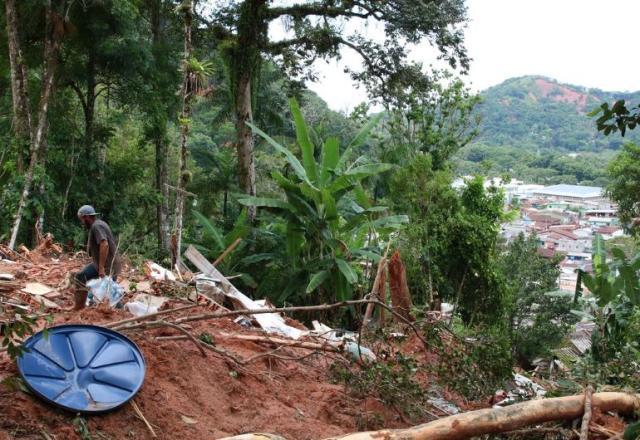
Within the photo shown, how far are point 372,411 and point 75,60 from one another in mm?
10385

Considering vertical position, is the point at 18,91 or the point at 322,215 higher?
the point at 18,91

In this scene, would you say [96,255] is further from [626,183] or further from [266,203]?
[626,183]

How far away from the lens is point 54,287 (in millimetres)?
6500

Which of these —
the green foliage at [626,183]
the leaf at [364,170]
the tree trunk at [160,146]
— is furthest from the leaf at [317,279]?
the green foliage at [626,183]

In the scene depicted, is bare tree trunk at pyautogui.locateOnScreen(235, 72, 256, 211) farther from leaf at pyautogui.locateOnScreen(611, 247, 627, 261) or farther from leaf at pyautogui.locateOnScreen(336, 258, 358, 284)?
leaf at pyautogui.locateOnScreen(611, 247, 627, 261)

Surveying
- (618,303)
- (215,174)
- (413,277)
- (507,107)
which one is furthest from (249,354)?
(507,107)

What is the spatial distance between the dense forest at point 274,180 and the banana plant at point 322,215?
3 centimetres

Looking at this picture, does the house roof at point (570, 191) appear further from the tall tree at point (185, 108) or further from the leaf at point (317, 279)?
the tall tree at point (185, 108)

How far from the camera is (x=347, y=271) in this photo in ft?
29.0

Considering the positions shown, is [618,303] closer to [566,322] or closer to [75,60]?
[75,60]

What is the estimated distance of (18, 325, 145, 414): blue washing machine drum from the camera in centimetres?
380

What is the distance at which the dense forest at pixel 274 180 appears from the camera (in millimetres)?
7867

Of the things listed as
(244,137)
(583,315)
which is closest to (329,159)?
(583,315)

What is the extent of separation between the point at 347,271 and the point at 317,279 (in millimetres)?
446
